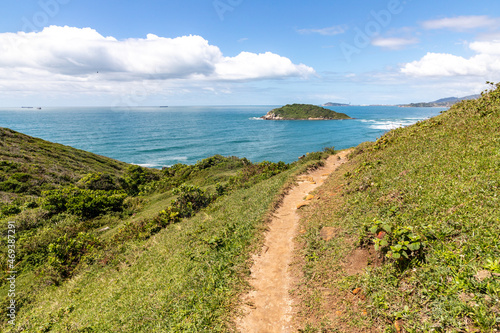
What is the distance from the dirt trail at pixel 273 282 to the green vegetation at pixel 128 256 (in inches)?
22.6

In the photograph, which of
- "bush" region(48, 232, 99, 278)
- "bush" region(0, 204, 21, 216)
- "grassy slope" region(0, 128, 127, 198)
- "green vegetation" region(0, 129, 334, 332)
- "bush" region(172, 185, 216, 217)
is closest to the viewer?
"green vegetation" region(0, 129, 334, 332)

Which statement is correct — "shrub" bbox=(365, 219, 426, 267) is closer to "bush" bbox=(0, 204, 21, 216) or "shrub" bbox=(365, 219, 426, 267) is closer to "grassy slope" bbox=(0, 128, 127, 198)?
"bush" bbox=(0, 204, 21, 216)

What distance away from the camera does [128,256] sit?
1566 centimetres

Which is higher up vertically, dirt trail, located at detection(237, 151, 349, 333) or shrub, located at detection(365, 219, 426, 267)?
shrub, located at detection(365, 219, 426, 267)

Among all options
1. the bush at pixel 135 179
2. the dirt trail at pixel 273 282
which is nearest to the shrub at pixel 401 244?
the dirt trail at pixel 273 282

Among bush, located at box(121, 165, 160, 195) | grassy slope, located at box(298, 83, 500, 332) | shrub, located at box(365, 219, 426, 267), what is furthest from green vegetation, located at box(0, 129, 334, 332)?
bush, located at box(121, 165, 160, 195)

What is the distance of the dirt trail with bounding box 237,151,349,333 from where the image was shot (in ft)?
25.4

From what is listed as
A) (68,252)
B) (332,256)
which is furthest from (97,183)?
(332,256)

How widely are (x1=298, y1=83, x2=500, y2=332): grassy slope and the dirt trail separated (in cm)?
84

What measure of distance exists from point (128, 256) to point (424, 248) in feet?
53.4

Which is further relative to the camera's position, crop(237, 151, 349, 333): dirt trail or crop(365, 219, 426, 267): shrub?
crop(237, 151, 349, 333): dirt trail

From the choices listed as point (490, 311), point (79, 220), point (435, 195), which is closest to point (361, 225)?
point (435, 195)

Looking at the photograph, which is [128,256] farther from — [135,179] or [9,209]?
[135,179]

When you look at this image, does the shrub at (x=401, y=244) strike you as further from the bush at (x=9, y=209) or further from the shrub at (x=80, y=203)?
the bush at (x=9, y=209)
